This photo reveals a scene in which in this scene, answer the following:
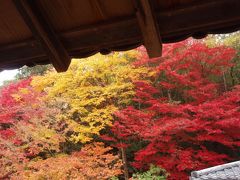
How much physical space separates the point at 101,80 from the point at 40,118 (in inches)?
86.0

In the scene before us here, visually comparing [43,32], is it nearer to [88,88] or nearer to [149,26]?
[149,26]

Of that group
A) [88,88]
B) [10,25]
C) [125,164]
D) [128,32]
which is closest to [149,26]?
[128,32]

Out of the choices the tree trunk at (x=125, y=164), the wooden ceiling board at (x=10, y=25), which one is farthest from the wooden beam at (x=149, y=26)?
the tree trunk at (x=125, y=164)

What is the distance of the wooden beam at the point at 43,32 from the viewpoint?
1.72 meters

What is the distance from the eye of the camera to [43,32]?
192 centimetres

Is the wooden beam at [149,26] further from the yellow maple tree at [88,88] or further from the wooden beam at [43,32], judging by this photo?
the yellow maple tree at [88,88]

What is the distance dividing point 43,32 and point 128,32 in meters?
0.48

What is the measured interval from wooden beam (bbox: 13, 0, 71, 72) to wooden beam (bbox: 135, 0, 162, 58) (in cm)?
51

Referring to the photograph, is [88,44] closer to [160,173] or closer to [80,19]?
[80,19]

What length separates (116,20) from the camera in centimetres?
194

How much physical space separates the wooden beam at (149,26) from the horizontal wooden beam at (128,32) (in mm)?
69

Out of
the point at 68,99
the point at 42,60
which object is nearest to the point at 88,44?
the point at 42,60

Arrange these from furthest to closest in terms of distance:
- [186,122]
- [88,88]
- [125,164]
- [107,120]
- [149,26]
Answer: [125,164]
[107,120]
[88,88]
[186,122]
[149,26]

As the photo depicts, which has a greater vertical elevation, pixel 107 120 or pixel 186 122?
pixel 107 120
